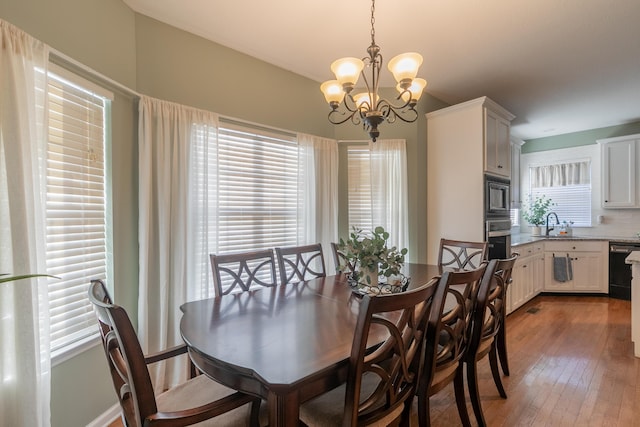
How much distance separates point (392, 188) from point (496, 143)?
131 cm

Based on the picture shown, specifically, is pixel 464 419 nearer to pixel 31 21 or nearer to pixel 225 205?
pixel 225 205

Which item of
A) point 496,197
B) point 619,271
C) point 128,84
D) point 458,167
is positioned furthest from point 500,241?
point 128,84

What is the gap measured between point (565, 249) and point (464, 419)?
4240 mm

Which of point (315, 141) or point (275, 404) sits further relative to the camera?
point (315, 141)

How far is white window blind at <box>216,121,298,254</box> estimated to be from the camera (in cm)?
272

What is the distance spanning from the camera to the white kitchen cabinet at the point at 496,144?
3324mm

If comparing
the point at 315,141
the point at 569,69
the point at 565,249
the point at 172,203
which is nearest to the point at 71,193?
the point at 172,203

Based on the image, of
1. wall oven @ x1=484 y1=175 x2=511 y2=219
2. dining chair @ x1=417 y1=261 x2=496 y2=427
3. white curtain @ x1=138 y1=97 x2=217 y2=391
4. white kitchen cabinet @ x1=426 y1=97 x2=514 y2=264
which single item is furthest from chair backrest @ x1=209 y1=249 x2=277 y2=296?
wall oven @ x1=484 y1=175 x2=511 y2=219

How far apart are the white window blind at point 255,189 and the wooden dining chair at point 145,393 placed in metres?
1.33

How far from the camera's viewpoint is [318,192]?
10.9 ft

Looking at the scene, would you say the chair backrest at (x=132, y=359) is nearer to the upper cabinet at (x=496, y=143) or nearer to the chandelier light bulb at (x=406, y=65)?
the chandelier light bulb at (x=406, y=65)

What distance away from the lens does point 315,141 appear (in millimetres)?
3303

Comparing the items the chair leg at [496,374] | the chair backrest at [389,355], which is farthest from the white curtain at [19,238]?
the chair leg at [496,374]

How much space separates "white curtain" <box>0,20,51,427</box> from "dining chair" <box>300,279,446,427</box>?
124cm
